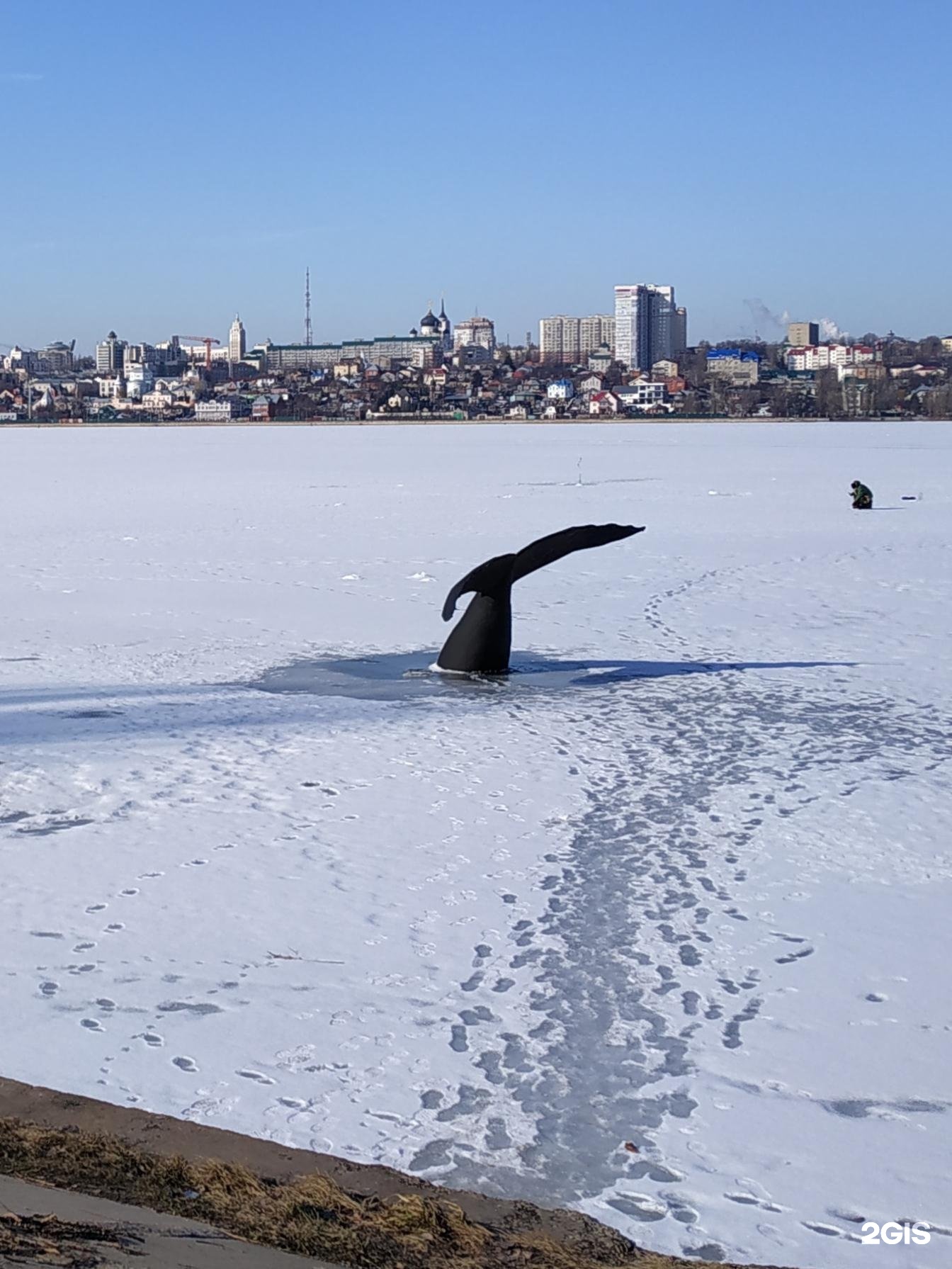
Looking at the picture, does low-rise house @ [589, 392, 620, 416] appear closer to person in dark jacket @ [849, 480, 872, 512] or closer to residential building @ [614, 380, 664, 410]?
residential building @ [614, 380, 664, 410]

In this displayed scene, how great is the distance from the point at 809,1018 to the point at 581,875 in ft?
5.68

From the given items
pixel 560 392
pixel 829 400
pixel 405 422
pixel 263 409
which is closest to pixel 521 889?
pixel 405 422

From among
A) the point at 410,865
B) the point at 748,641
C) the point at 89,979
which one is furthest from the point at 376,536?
the point at 89,979

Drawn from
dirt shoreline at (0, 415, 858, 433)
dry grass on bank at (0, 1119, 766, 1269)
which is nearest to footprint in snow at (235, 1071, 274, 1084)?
dry grass on bank at (0, 1119, 766, 1269)

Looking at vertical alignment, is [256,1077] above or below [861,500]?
below

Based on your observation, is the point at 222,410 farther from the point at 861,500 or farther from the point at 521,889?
the point at 521,889

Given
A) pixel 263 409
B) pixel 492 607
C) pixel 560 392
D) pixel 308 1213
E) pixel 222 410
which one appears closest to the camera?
pixel 308 1213

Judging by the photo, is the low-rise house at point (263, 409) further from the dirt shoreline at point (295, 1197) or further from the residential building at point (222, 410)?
the dirt shoreline at point (295, 1197)

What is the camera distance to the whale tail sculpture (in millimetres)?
11703

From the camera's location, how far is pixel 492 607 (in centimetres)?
1195

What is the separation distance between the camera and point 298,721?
10086mm
